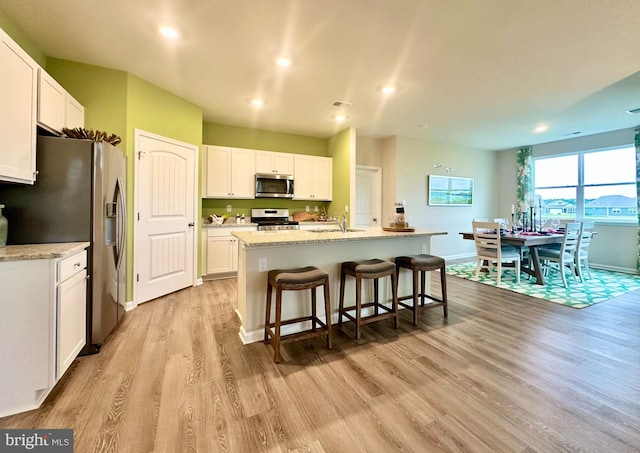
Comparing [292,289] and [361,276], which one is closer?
[292,289]

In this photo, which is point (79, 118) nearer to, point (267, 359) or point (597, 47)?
point (267, 359)

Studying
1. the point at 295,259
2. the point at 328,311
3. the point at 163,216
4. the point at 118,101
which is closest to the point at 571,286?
the point at 328,311

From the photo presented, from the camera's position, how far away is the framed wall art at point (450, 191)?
616cm

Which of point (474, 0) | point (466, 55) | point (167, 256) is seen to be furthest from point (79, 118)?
point (466, 55)

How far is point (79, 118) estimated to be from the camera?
2.88 meters

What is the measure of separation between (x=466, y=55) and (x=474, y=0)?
79cm

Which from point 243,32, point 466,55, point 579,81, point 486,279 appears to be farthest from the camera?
point 486,279

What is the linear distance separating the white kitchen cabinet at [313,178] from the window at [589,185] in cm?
481


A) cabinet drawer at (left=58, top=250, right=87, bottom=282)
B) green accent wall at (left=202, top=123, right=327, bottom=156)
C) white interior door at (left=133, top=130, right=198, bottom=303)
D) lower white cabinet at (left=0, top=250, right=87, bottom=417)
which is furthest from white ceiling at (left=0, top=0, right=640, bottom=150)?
lower white cabinet at (left=0, top=250, right=87, bottom=417)

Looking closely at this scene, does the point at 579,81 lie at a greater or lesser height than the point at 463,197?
greater

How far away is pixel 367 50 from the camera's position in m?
2.64

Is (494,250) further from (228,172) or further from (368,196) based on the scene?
(228,172)

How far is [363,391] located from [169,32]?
3.32m

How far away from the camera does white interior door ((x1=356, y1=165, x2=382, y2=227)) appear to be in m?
5.91
